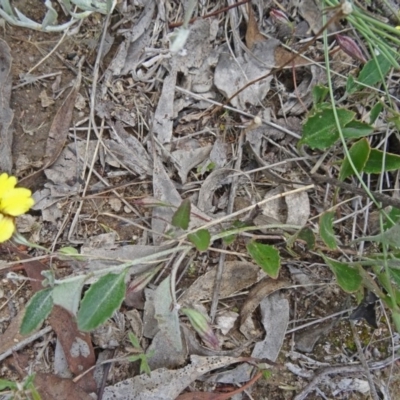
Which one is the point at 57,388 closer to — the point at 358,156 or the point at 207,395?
the point at 207,395

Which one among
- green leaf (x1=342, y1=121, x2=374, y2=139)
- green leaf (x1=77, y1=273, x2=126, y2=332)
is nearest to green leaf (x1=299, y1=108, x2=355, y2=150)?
green leaf (x1=342, y1=121, x2=374, y2=139)

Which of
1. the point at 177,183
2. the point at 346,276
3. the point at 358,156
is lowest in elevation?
the point at 346,276

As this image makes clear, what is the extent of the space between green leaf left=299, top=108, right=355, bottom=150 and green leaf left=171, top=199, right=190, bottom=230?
415 millimetres

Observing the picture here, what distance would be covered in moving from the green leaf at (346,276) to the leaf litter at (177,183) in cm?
16

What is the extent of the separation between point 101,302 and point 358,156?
2.47 feet

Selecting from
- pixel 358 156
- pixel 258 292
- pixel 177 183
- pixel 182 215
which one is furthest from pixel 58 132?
pixel 358 156

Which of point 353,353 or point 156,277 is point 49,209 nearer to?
point 156,277

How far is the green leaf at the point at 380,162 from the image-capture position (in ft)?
4.62

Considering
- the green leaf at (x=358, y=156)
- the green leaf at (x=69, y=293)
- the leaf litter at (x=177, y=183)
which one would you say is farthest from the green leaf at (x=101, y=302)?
the green leaf at (x=358, y=156)

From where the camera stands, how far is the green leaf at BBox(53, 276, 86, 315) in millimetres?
1207

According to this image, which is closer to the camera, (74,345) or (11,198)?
(11,198)

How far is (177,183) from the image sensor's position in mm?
1544

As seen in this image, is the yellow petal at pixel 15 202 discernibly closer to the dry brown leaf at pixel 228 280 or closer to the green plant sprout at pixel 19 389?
the green plant sprout at pixel 19 389

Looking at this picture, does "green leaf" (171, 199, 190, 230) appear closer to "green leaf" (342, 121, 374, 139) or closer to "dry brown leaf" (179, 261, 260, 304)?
"dry brown leaf" (179, 261, 260, 304)
